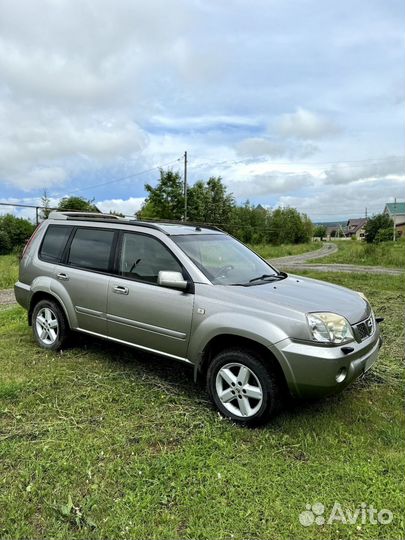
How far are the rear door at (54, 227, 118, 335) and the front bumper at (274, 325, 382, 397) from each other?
2.08 m

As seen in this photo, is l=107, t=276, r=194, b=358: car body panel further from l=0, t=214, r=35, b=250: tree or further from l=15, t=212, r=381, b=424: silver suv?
l=0, t=214, r=35, b=250: tree

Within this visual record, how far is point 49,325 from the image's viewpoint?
498 cm

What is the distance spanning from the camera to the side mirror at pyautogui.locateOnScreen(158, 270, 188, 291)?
11.8 feet

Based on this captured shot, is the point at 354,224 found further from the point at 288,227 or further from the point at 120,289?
the point at 120,289

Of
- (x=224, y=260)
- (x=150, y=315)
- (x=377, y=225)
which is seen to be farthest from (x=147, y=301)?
(x=377, y=225)

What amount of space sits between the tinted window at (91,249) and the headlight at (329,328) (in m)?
2.33

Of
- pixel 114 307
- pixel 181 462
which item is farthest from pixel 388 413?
pixel 114 307

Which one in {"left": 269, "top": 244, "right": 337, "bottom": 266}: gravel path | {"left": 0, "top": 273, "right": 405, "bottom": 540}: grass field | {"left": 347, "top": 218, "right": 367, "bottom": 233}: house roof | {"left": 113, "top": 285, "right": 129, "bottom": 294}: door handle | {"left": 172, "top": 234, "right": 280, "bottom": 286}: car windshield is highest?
{"left": 347, "top": 218, "right": 367, "bottom": 233}: house roof

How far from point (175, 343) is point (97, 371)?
1203 mm

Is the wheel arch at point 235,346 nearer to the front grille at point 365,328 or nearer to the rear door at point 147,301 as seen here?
the rear door at point 147,301

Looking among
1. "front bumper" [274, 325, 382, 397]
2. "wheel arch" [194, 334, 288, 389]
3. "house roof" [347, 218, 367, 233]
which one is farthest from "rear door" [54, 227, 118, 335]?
"house roof" [347, 218, 367, 233]

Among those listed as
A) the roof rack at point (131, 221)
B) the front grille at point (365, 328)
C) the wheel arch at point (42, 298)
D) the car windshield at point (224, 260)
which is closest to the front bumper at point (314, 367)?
the front grille at point (365, 328)

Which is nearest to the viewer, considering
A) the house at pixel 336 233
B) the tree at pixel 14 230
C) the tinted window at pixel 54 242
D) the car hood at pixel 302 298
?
the car hood at pixel 302 298

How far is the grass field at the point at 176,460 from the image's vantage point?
229 centimetres
